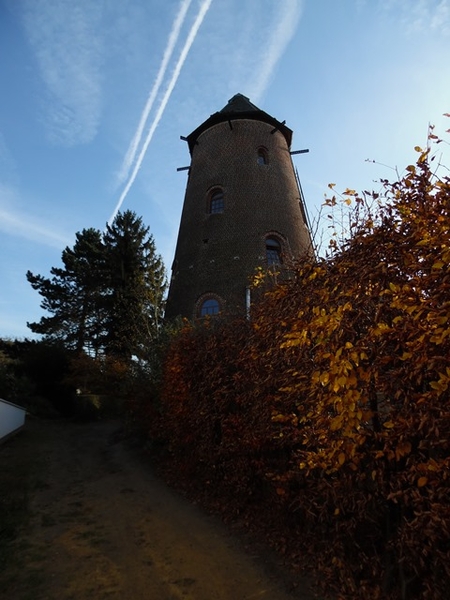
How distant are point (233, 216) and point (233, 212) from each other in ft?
0.93

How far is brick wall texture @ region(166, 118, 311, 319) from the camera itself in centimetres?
1808

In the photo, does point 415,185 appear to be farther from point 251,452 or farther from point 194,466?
point 194,466

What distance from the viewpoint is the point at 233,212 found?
64.2ft

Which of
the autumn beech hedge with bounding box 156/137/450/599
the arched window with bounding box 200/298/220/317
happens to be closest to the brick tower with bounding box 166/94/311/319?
the arched window with bounding box 200/298/220/317

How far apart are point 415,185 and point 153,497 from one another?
308 inches

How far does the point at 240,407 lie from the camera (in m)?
6.96

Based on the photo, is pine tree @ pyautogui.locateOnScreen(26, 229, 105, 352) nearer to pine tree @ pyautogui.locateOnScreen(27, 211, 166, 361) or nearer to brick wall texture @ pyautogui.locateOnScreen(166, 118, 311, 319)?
pine tree @ pyautogui.locateOnScreen(27, 211, 166, 361)

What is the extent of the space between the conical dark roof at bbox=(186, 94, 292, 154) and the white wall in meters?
18.8

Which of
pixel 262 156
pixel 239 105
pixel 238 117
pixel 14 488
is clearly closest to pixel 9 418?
pixel 14 488

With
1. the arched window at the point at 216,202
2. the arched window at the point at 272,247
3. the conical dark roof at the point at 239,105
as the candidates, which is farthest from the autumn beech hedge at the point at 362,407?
the conical dark roof at the point at 239,105

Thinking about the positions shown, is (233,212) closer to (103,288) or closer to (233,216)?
(233,216)

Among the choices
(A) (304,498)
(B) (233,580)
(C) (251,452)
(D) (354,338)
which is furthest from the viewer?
(C) (251,452)

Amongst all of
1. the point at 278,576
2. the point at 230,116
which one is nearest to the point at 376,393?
the point at 278,576

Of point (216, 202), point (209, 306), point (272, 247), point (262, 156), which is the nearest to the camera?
point (209, 306)
